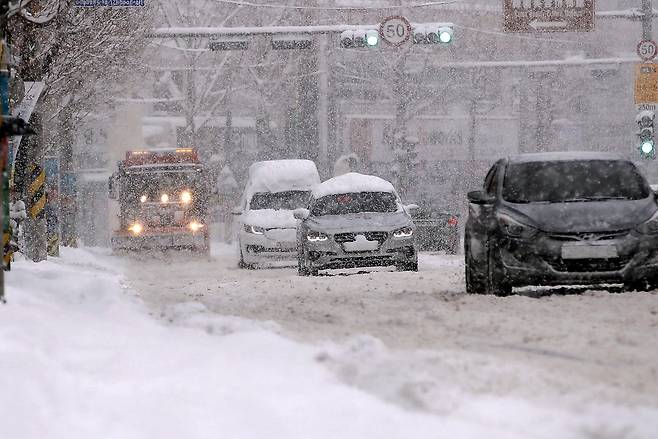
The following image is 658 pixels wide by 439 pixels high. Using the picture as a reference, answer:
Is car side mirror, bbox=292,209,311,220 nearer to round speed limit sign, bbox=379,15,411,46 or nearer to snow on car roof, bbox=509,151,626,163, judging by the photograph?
snow on car roof, bbox=509,151,626,163

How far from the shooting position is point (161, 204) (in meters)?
28.3

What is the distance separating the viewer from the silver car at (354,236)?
18641mm

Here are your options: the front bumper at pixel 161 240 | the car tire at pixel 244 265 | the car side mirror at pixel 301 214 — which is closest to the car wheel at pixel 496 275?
the car side mirror at pixel 301 214

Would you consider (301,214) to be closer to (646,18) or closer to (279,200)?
(279,200)

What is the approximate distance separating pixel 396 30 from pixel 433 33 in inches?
43.9

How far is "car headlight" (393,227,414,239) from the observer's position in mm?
18906

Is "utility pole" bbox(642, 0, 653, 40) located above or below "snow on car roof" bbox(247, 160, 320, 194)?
above

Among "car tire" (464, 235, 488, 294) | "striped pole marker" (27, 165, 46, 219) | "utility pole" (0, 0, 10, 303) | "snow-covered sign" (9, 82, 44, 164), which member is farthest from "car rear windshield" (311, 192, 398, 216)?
"utility pole" (0, 0, 10, 303)

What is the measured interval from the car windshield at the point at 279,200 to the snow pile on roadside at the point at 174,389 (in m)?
15.9

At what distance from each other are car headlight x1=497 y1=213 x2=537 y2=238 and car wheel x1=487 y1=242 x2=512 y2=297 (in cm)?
22

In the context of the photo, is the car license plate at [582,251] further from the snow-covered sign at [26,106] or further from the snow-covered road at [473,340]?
the snow-covered sign at [26,106]

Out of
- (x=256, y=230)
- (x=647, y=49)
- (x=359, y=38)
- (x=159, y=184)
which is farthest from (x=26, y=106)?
(x=647, y=49)

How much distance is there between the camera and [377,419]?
6.09 meters

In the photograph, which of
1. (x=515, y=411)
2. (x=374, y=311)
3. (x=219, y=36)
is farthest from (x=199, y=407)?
(x=219, y=36)
